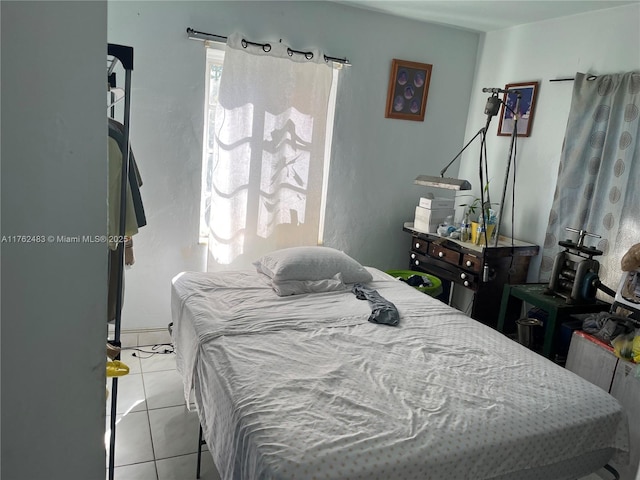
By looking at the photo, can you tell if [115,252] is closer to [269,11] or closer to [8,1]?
[8,1]

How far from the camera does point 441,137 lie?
3836 mm

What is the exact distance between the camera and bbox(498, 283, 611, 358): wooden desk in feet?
8.57

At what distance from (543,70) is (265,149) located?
1987 mm

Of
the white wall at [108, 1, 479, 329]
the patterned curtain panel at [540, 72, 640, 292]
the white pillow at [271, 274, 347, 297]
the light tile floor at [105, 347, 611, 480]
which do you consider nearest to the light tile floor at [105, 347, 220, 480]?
the light tile floor at [105, 347, 611, 480]

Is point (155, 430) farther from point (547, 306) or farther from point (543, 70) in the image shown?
point (543, 70)

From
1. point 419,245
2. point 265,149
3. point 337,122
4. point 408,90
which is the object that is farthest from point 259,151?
point 419,245

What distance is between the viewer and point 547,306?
2643mm

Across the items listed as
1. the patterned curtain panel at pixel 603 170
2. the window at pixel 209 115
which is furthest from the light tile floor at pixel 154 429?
the patterned curtain panel at pixel 603 170

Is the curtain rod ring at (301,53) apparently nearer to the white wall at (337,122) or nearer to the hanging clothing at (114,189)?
the white wall at (337,122)

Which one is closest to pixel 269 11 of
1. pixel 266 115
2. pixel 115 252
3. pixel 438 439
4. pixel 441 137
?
pixel 266 115

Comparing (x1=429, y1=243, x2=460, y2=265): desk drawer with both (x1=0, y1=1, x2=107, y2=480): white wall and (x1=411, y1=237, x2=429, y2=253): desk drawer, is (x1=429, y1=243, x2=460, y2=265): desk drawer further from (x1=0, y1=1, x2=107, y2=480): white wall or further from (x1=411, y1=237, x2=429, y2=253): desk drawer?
(x1=0, y1=1, x2=107, y2=480): white wall

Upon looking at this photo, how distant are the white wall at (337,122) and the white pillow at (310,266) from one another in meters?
0.78

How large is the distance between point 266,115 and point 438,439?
94.1 inches

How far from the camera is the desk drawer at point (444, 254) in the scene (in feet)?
10.8
